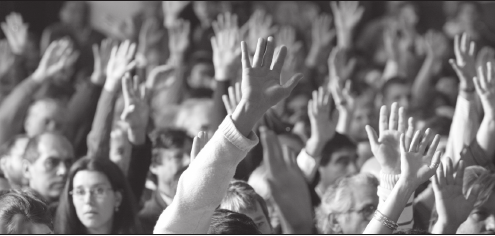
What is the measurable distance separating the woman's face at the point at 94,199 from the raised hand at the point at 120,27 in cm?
369

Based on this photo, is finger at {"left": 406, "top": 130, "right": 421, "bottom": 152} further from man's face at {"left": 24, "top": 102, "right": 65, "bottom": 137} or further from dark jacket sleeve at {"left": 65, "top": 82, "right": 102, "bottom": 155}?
man's face at {"left": 24, "top": 102, "right": 65, "bottom": 137}

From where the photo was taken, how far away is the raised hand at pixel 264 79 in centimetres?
179

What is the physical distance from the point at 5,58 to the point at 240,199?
3359 millimetres

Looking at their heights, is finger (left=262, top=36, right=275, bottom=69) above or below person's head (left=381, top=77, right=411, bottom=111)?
above

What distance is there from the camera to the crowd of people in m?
1.88

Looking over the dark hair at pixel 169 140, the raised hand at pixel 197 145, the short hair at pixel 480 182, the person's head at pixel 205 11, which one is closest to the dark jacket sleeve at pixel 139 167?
the dark hair at pixel 169 140

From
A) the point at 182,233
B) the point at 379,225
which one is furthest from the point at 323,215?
the point at 182,233

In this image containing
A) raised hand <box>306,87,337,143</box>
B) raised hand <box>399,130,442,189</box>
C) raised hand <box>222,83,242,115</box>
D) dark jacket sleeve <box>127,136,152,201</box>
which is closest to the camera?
raised hand <box>399,130,442,189</box>

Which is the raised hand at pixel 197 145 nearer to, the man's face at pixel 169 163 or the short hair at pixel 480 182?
the short hair at pixel 480 182

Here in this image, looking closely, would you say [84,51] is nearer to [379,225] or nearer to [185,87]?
[185,87]

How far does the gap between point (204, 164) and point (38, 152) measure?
5.71ft

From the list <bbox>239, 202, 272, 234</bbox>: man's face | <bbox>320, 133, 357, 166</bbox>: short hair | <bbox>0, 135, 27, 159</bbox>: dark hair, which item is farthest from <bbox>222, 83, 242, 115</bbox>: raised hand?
<bbox>0, 135, 27, 159</bbox>: dark hair

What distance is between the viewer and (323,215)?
2748mm

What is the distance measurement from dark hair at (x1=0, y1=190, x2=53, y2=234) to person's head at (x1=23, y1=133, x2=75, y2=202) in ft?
3.68
